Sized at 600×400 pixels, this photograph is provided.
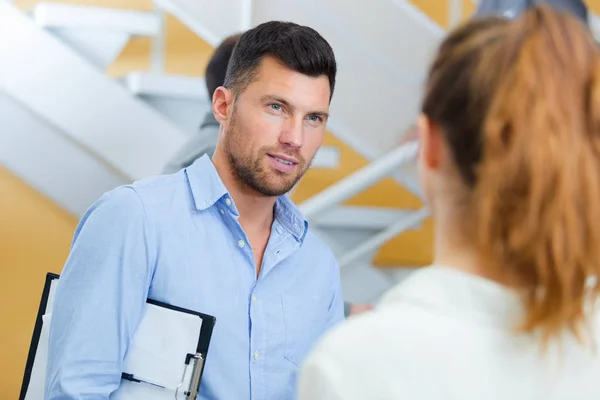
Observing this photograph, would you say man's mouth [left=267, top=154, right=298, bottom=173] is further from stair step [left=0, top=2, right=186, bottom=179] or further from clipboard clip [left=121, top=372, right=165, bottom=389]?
stair step [left=0, top=2, right=186, bottom=179]

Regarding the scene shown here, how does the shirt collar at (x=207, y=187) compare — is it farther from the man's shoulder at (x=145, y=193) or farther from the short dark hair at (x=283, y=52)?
the short dark hair at (x=283, y=52)

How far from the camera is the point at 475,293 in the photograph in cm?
74

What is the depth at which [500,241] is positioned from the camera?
0.72 m

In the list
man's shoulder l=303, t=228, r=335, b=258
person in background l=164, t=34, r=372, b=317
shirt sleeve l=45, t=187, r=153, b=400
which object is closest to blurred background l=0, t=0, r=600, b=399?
person in background l=164, t=34, r=372, b=317

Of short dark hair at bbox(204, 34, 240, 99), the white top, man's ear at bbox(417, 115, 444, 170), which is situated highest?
short dark hair at bbox(204, 34, 240, 99)

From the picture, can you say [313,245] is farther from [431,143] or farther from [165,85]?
[165,85]

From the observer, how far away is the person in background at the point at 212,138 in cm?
219

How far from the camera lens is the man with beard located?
4.33ft

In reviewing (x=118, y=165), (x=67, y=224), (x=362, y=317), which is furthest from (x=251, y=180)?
(x=67, y=224)

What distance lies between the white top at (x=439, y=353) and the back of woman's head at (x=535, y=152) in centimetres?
3

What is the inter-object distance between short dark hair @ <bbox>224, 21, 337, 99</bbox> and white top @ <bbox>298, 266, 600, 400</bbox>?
35.0 inches

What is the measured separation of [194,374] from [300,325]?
26 cm

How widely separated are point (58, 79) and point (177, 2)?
0.42 meters

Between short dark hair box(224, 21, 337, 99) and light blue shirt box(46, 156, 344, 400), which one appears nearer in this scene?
light blue shirt box(46, 156, 344, 400)
